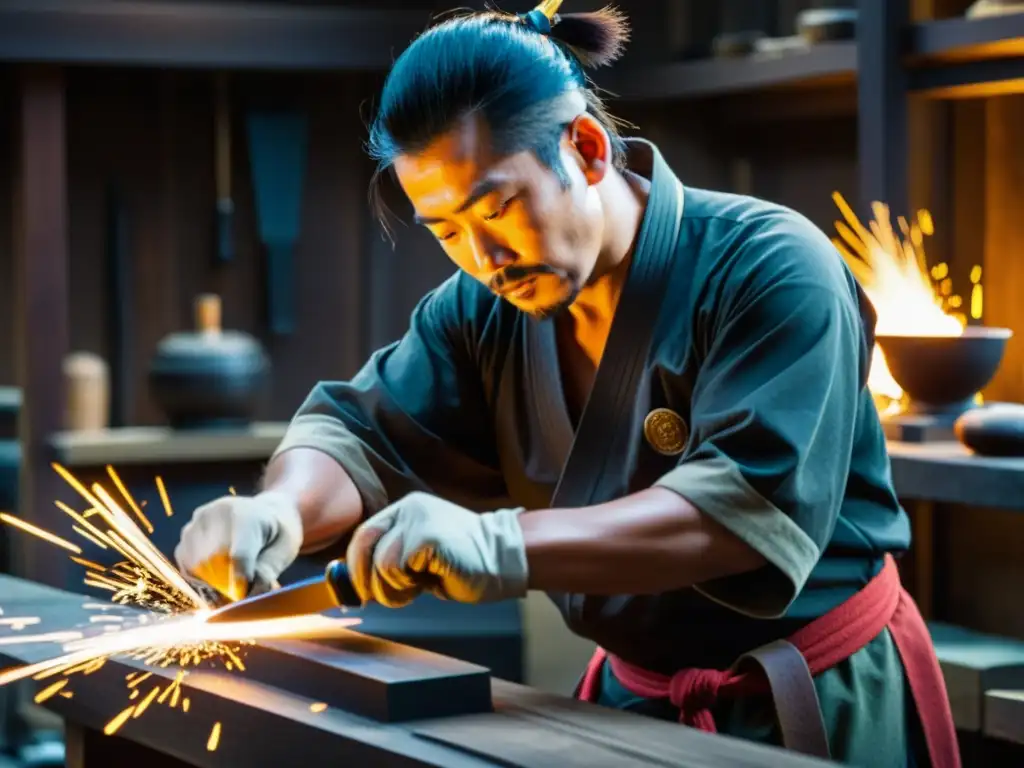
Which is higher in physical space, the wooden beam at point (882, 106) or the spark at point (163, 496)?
the wooden beam at point (882, 106)

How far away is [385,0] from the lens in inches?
197

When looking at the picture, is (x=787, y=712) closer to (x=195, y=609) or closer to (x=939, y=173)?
(x=195, y=609)

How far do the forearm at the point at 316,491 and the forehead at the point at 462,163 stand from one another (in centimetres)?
46

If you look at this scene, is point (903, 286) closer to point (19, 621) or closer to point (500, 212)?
point (500, 212)

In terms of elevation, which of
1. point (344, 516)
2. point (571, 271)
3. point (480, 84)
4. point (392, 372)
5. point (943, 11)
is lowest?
point (344, 516)

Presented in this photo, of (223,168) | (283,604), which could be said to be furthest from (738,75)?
(283,604)

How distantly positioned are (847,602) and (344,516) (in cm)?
68

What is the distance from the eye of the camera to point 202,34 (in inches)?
181

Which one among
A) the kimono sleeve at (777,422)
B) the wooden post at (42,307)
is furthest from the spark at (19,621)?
the wooden post at (42,307)

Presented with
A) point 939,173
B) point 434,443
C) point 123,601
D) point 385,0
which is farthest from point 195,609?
point 385,0

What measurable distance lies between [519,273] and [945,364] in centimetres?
173

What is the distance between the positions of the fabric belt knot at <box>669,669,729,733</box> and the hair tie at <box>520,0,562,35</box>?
837 mm

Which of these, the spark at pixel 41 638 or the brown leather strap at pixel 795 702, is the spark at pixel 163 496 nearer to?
the spark at pixel 41 638

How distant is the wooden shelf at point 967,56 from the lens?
11.0 ft
